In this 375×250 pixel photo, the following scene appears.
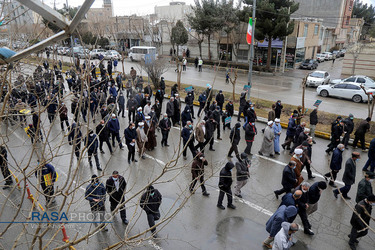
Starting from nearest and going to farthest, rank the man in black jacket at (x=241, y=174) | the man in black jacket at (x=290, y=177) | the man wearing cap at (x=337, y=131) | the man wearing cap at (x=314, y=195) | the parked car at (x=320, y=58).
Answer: the man wearing cap at (x=314, y=195), the man in black jacket at (x=290, y=177), the man in black jacket at (x=241, y=174), the man wearing cap at (x=337, y=131), the parked car at (x=320, y=58)

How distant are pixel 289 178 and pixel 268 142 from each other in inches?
122

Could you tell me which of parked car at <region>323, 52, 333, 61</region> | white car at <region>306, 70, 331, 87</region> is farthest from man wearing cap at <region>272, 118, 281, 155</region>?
parked car at <region>323, 52, 333, 61</region>

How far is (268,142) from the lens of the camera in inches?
409

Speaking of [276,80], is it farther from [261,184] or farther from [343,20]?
[343,20]

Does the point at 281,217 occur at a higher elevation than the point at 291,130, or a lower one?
lower

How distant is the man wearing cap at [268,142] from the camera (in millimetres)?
10172

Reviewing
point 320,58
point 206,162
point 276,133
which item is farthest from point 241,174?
point 320,58

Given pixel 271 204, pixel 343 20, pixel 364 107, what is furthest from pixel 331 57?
pixel 271 204

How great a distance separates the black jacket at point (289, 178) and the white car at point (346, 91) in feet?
46.9

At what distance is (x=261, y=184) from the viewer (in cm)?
872

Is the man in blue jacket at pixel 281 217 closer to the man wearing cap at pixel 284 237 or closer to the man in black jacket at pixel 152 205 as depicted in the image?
the man wearing cap at pixel 284 237

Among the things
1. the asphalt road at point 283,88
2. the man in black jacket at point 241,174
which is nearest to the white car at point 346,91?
the asphalt road at point 283,88

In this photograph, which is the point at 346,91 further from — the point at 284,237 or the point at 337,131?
the point at 284,237

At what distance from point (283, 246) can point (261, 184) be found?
3.49 m
